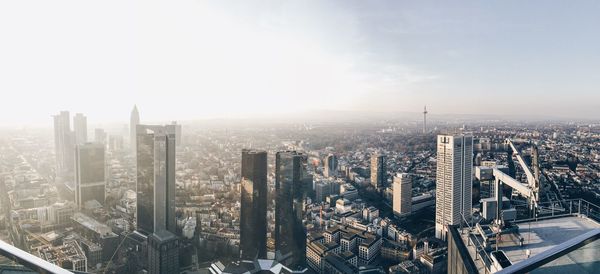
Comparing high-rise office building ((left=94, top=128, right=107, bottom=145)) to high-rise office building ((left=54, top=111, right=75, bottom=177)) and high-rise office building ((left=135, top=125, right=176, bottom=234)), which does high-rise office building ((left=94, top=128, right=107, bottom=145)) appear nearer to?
high-rise office building ((left=54, top=111, right=75, bottom=177))

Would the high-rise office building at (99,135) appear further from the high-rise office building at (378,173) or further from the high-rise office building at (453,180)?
the high-rise office building at (453,180)

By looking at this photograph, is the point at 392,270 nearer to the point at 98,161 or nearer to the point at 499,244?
the point at 499,244

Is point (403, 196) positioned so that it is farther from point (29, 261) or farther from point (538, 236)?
point (29, 261)

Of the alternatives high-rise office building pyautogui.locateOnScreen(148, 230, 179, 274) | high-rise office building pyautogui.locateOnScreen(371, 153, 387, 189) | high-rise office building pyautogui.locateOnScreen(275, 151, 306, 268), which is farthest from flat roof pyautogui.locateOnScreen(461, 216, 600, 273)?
high-rise office building pyautogui.locateOnScreen(371, 153, 387, 189)

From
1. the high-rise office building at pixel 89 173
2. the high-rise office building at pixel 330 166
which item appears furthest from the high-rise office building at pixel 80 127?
the high-rise office building at pixel 330 166

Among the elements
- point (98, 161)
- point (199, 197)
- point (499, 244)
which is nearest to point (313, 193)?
point (199, 197)

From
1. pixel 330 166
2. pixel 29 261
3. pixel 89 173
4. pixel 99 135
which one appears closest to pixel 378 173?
pixel 330 166

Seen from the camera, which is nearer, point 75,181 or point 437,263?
→ point 437,263
